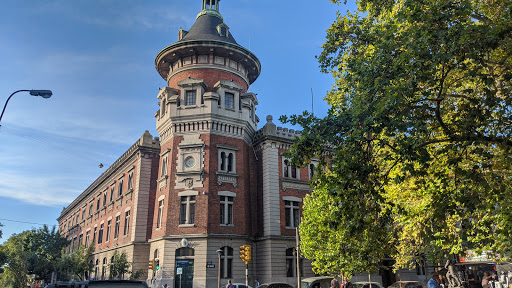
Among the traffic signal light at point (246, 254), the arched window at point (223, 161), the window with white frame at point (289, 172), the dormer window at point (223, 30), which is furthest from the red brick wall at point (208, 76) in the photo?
the traffic signal light at point (246, 254)

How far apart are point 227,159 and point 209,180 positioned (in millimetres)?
2612

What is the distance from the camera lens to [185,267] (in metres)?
28.9

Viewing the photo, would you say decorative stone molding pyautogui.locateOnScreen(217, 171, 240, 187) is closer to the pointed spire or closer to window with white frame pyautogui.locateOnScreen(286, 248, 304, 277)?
window with white frame pyautogui.locateOnScreen(286, 248, 304, 277)

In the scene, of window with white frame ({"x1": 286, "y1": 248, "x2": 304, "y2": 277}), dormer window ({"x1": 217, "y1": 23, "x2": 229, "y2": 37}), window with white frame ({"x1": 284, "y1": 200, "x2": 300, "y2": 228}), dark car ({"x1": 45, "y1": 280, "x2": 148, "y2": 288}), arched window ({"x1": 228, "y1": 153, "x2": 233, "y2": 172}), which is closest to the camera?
dark car ({"x1": 45, "y1": 280, "x2": 148, "y2": 288})

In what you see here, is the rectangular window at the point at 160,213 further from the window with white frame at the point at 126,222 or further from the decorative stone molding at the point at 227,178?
the window with white frame at the point at 126,222

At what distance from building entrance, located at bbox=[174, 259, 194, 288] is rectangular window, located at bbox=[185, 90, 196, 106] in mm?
12759

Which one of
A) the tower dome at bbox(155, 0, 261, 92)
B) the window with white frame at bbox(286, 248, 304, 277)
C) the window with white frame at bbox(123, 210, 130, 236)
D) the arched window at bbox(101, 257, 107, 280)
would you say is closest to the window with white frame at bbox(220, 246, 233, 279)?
the window with white frame at bbox(286, 248, 304, 277)

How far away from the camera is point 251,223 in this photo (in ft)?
108

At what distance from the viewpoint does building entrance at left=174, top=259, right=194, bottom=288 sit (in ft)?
93.4

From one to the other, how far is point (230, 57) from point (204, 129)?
7380mm

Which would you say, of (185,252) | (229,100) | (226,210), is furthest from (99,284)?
(229,100)

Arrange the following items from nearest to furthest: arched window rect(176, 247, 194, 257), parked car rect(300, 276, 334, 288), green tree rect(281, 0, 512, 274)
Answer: green tree rect(281, 0, 512, 274) < parked car rect(300, 276, 334, 288) < arched window rect(176, 247, 194, 257)

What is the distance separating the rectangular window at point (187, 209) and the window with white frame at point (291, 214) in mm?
7907

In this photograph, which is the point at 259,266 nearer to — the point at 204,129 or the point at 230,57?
the point at 204,129
